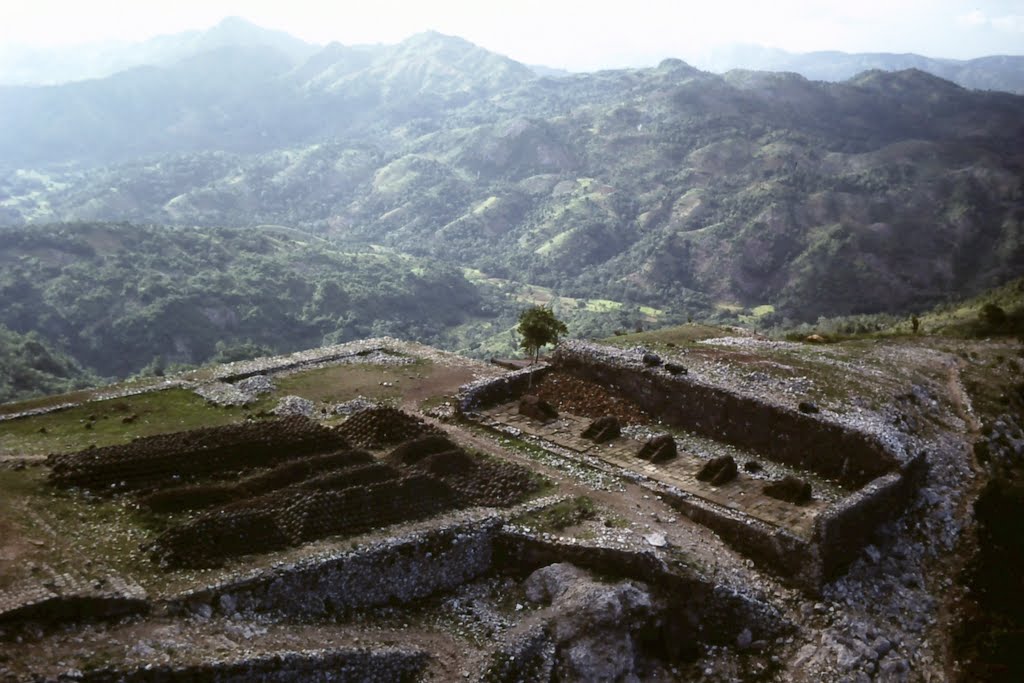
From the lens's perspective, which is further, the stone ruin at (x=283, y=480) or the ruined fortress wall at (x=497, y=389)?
the ruined fortress wall at (x=497, y=389)

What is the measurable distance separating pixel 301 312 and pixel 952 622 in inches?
4520

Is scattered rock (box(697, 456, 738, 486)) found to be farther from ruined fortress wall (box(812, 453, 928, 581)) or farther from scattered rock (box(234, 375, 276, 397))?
scattered rock (box(234, 375, 276, 397))

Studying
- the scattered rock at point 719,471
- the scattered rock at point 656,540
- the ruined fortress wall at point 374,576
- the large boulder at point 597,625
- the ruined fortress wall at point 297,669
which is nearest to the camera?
the ruined fortress wall at point 297,669

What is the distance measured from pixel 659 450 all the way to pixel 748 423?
4.08m

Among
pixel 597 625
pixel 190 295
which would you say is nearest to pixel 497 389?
pixel 597 625

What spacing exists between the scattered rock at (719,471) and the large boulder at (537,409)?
758 cm

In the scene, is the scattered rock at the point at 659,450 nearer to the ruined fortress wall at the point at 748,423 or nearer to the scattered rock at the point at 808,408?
the ruined fortress wall at the point at 748,423

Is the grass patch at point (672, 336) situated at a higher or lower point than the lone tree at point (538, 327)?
lower

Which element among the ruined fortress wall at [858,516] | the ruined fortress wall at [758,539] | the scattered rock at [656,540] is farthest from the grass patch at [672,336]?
the scattered rock at [656,540]

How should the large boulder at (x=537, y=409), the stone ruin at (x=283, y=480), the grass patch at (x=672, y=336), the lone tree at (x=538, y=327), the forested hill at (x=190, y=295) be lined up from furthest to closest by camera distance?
the forested hill at (x=190, y=295) < the grass patch at (x=672, y=336) < the lone tree at (x=538, y=327) < the large boulder at (x=537, y=409) < the stone ruin at (x=283, y=480)

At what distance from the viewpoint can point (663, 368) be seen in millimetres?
33562

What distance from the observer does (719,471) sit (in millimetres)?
27062

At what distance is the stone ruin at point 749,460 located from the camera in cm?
2330

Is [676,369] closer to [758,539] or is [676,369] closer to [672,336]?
[758,539]
